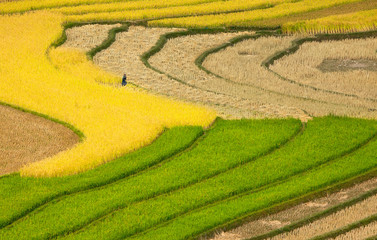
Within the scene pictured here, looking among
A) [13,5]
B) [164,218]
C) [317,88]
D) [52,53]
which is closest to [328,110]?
[317,88]

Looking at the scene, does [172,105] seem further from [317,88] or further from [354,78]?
[354,78]

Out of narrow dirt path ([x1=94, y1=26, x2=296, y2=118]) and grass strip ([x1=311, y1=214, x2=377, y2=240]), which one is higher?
narrow dirt path ([x1=94, y1=26, x2=296, y2=118])

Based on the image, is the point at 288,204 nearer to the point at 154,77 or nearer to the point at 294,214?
the point at 294,214

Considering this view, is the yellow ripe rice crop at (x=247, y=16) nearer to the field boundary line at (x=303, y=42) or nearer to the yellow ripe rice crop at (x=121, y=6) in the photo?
the field boundary line at (x=303, y=42)

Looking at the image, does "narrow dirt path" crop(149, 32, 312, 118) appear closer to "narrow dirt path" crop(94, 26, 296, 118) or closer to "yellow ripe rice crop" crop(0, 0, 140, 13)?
"narrow dirt path" crop(94, 26, 296, 118)

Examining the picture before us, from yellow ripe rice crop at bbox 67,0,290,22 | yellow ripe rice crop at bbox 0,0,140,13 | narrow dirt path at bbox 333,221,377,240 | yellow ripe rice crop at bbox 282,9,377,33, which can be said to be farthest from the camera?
yellow ripe rice crop at bbox 0,0,140,13

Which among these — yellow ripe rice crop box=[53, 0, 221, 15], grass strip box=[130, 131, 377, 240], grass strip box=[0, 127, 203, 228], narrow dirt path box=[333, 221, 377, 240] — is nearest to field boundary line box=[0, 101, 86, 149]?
grass strip box=[0, 127, 203, 228]
